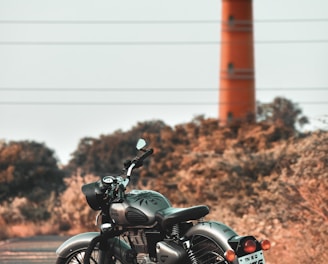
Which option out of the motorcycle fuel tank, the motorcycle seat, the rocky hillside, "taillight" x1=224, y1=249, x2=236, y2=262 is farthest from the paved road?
"taillight" x1=224, y1=249, x2=236, y2=262

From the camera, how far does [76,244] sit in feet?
34.0

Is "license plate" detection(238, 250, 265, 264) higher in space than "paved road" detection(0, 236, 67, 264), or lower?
higher

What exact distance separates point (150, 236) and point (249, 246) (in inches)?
38.0

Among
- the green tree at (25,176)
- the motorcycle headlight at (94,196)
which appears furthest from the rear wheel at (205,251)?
the green tree at (25,176)

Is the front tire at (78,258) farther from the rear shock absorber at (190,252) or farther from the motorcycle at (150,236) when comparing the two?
the rear shock absorber at (190,252)

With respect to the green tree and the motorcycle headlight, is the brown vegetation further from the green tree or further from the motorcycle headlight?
the motorcycle headlight

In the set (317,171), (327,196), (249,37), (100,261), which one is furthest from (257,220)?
(249,37)

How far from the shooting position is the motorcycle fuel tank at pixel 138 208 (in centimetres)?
966

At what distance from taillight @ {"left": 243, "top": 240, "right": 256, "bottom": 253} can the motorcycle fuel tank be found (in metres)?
0.84

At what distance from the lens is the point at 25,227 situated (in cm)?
3325

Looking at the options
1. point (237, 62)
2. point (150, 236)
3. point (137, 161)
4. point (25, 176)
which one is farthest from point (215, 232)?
point (237, 62)

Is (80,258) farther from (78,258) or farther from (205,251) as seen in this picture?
(205,251)

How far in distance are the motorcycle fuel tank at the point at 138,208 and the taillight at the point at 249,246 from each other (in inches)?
32.9

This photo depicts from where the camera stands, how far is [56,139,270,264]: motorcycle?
9.25 m
